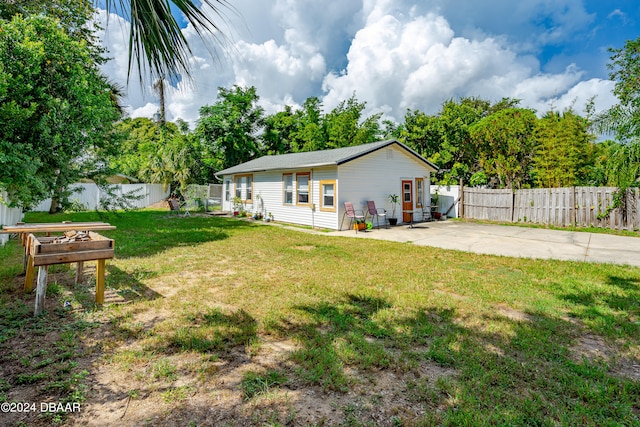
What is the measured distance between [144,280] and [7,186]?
129 inches

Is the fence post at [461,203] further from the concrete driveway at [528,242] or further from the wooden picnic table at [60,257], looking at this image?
the wooden picnic table at [60,257]

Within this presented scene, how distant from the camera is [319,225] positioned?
42.8ft

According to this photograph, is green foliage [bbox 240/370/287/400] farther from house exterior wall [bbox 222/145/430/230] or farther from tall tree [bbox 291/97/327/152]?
tall tree [bbox 291/97/327/152]

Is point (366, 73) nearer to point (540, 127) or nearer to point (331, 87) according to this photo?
point (331, 87)

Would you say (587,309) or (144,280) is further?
(144,280)

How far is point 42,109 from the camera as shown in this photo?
6.29 metres

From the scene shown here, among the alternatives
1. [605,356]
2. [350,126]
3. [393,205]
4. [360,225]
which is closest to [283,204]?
[360,225]

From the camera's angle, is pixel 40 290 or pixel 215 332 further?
pixel 40 290

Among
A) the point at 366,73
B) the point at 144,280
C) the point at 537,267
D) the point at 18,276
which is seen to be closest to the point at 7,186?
the point at 18,276

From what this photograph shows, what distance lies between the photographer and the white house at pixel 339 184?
12.4 metres

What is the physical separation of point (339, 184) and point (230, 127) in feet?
57.7

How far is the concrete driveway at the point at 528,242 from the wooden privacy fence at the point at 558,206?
1.48 m

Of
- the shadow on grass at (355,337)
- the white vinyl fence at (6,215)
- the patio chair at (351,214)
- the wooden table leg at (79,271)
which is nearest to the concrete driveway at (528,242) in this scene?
the patio chair at (351,214)

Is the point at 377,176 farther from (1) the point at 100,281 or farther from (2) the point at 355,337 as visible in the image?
(1) the point at 100,281
